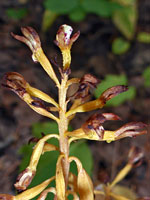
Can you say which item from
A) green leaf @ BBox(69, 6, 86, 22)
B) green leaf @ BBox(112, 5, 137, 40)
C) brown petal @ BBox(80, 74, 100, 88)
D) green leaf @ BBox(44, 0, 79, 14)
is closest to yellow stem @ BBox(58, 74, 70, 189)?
brown petal @ BBox(80, 74, 100, 88)

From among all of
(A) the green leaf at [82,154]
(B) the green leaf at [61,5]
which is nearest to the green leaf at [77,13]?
(B) the green leaf at [61,5]

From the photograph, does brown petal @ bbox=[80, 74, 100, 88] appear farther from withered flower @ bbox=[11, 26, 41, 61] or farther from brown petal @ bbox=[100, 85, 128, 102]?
withered flower @ bbox=[11, 26, 41, 61]

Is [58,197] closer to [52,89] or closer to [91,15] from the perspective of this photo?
[52,89]

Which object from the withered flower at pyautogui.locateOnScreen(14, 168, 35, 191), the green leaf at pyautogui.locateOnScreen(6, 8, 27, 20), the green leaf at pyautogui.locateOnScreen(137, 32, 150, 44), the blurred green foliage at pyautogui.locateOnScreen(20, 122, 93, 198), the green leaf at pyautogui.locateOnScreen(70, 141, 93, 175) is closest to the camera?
the withered flower at pyautogui.locateOnScreen(14, 168, 35, 191)

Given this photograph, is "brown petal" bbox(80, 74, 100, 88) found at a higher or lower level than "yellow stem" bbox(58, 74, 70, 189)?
higher

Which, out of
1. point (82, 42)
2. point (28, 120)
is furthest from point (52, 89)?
point (82, 42)
